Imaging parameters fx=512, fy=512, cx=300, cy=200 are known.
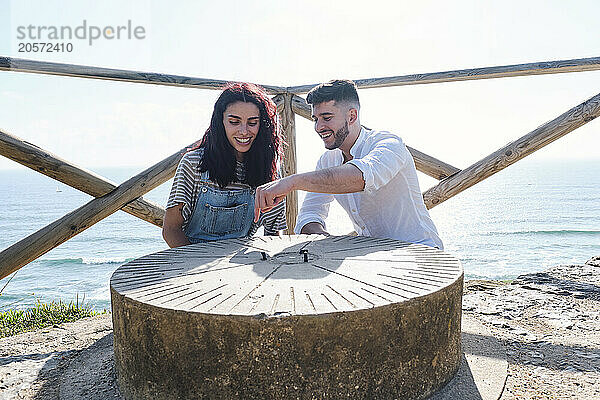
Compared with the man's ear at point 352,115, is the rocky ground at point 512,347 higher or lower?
lower

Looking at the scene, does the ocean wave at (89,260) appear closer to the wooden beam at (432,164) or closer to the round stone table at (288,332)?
the wooden beam at (432,164)

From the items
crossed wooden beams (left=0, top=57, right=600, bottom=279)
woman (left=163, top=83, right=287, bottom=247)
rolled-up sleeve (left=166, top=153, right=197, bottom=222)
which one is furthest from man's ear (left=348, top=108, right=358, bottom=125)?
crossed wooden beams (left=0, top=57, right=600, bottom=279)

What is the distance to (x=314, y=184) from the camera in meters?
2.19

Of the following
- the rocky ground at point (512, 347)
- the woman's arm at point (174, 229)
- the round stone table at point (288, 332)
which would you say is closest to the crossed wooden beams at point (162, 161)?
the rocky ground at point (512, 347)

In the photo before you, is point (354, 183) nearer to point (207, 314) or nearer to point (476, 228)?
point (207, 314)

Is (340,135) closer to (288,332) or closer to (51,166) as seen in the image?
(288,332)

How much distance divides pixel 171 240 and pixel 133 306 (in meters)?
1.20

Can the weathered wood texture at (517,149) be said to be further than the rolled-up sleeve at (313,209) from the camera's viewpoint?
Yes

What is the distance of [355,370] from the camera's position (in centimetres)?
151

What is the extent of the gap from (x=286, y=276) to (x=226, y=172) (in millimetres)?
1093

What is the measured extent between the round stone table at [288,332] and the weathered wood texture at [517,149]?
188 cm

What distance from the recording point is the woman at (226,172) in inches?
109

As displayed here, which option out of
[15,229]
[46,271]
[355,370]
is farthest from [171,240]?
[15,229]

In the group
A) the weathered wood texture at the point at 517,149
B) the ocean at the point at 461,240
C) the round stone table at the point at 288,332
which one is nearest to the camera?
the round stone table at the point at 288,332
